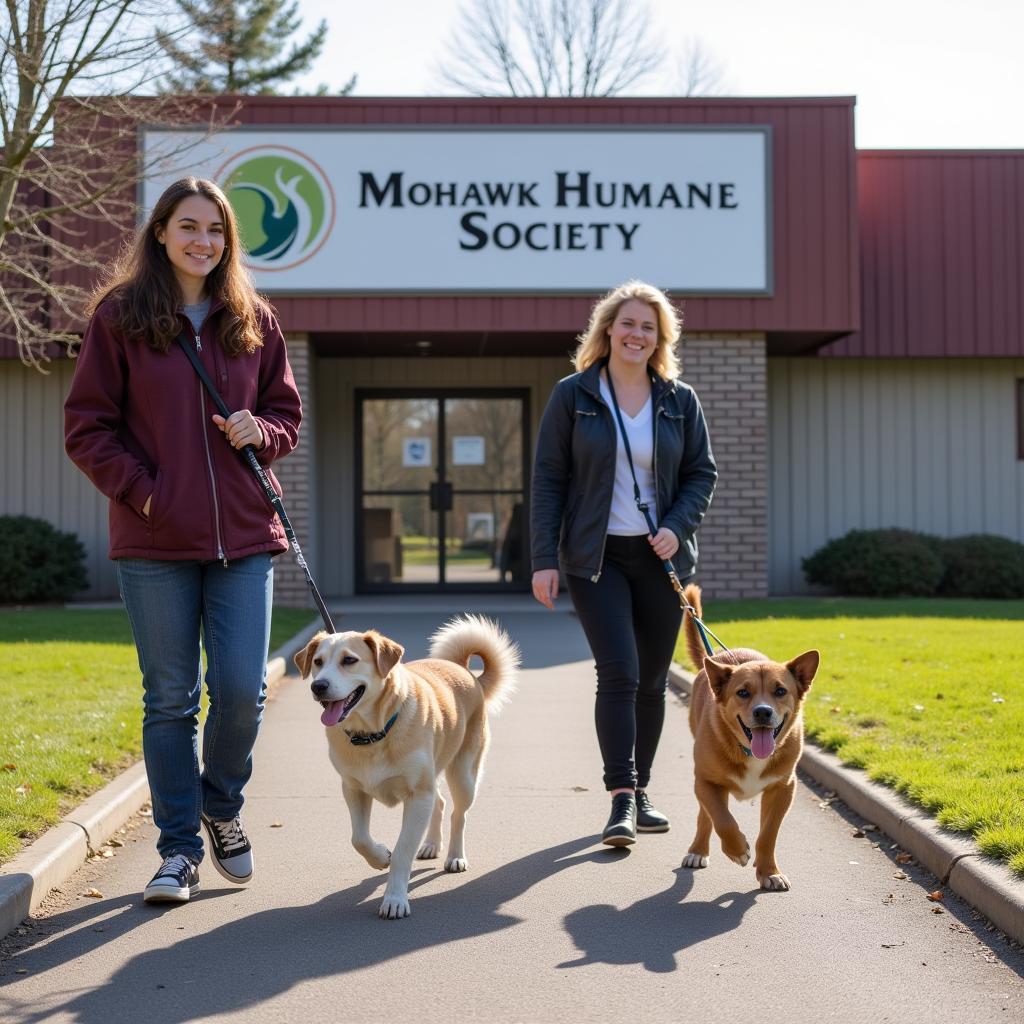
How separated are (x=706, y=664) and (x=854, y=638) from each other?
7448 mm

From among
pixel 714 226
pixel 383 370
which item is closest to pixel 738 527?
pixel 714 226

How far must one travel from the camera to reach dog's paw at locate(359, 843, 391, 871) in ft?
15.9

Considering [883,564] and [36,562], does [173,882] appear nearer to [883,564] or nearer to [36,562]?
[36,562]

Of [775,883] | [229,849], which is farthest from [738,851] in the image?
[229,849]

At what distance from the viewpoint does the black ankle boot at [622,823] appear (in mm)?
5504

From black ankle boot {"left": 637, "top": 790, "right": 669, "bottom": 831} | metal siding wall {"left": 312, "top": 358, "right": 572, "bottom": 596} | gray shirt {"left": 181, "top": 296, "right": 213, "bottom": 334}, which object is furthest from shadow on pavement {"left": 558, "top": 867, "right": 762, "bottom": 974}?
metal siding wall {"left": 312, "top": 358, "right": 572, "bottom": 596}

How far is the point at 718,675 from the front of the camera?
16.4 ft

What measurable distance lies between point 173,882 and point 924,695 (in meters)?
5.62

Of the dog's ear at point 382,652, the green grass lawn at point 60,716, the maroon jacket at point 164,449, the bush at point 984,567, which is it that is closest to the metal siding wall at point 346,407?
the green grass lawn at point 60,716

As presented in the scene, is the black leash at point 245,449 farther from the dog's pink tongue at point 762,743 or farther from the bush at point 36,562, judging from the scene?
the bush at point 36,562

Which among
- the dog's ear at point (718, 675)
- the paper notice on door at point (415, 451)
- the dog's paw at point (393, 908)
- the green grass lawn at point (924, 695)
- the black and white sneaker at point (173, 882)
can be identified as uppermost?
the paper notice on door at point (415, 451)

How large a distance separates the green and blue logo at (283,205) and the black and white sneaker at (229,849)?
1191 centimetres

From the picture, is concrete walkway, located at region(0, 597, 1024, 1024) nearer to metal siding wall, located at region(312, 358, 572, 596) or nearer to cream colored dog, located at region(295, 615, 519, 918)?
cream colored dog, located at region(295, 615, 519, 918)

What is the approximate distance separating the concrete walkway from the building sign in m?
10.7
